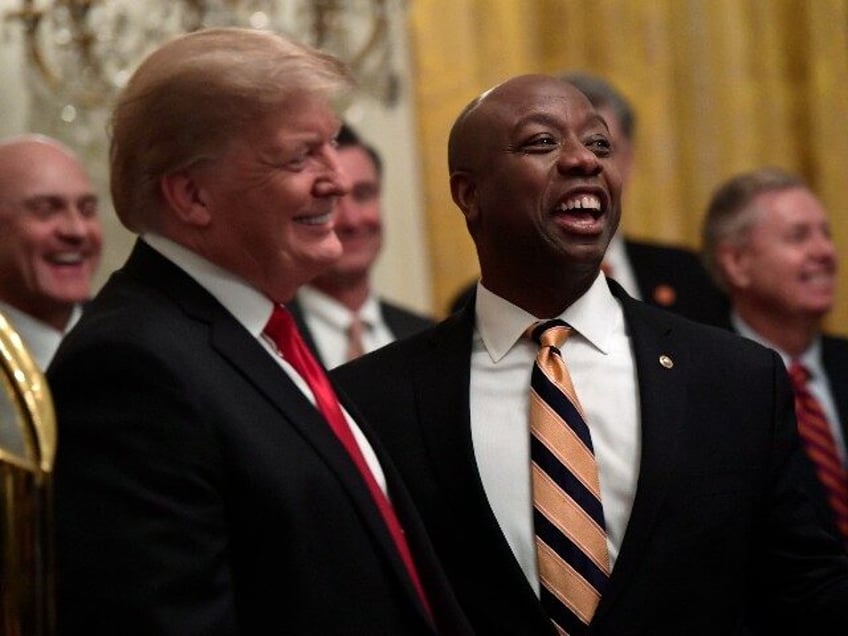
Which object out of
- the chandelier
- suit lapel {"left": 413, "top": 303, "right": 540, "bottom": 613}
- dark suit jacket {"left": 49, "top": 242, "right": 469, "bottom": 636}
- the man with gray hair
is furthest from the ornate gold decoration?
the chandelier

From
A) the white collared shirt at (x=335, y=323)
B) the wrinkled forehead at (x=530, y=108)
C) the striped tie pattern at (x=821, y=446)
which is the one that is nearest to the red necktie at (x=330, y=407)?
the wrinkled forehead at (x=530, y=108)

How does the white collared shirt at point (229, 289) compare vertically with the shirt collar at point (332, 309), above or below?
above

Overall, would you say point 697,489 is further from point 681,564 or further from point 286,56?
point 286,56

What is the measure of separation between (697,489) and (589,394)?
0.65 feet

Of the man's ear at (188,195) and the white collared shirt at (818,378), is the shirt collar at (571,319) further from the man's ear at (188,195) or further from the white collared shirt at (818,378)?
the white collared shirt at (818,378)

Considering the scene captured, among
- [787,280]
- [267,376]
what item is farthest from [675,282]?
[267,376]

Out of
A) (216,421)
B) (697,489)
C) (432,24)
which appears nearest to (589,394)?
(697,489)

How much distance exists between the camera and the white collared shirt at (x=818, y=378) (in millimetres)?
3805

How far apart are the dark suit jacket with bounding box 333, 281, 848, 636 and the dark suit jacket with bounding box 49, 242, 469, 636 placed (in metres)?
0.18

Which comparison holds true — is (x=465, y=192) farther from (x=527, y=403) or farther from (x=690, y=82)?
(x=690, y=82)

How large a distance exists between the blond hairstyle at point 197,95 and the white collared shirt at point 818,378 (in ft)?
6.28

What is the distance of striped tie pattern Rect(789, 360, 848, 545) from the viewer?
3648mm

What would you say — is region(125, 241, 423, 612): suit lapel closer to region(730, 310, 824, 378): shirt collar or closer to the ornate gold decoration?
the ornate gold decoration

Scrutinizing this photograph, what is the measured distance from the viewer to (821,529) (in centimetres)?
244
